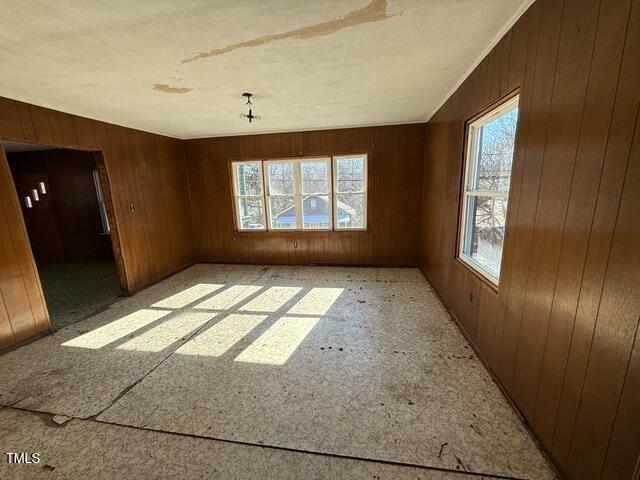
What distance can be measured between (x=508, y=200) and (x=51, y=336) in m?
4.59

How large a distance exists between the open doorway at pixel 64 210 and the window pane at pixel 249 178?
8.69 feet

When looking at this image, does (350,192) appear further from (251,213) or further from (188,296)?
(188,296)

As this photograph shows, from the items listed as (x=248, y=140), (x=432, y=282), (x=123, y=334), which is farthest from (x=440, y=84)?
(x=123, y=334)

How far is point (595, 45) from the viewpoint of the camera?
1.12 metres

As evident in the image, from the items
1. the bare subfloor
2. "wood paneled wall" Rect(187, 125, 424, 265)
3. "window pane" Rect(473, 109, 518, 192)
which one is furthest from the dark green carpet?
"window pane" Rect(473, 109, 518, 192)

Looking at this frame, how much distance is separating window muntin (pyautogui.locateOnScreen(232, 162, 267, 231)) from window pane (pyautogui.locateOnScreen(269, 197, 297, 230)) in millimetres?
199

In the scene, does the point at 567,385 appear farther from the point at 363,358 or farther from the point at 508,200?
the point at 363,358

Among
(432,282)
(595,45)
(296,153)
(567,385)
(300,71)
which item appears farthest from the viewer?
(296,153)

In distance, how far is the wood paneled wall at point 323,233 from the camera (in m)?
4.46

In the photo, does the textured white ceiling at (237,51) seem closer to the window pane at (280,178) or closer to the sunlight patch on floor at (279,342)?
the window pane at (280,178)

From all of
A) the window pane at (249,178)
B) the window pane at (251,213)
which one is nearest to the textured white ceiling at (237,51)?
the window pane at (249,178)

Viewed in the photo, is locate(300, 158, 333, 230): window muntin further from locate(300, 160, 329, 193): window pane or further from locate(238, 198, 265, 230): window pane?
locate(238, 198, 265, 230): window pane

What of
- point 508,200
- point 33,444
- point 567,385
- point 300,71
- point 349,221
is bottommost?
point 33,444

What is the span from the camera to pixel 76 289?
13.5 feet
